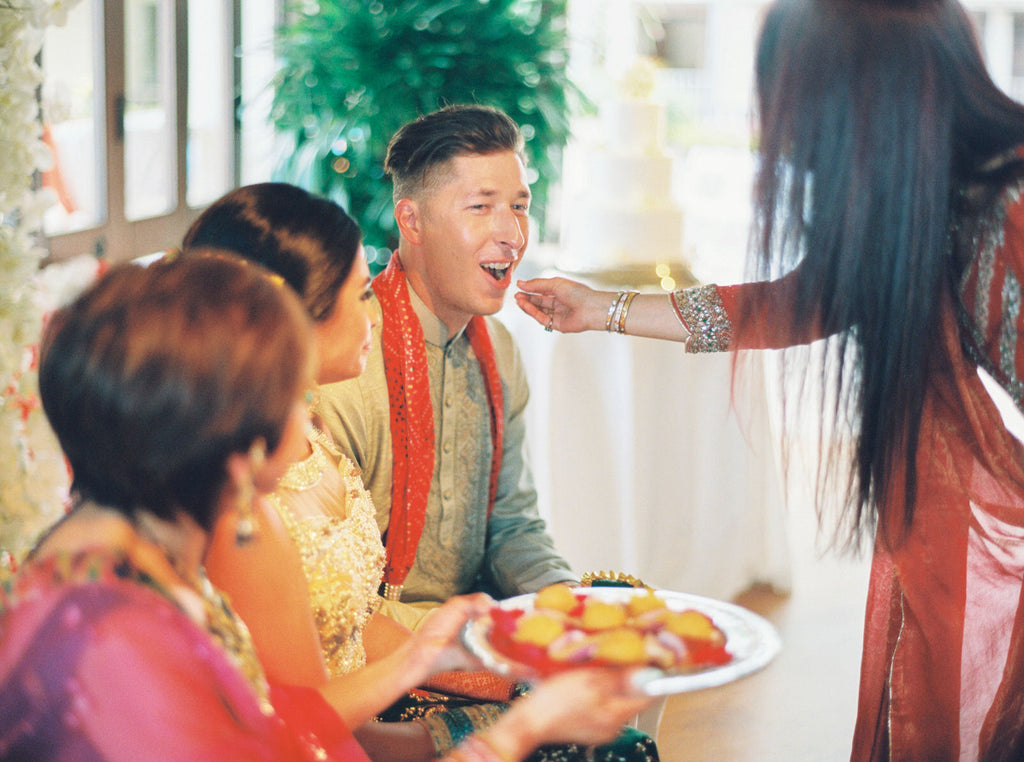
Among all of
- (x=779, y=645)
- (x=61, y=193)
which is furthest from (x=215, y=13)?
(x=779, y=645)

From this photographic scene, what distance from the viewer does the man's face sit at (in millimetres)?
2062

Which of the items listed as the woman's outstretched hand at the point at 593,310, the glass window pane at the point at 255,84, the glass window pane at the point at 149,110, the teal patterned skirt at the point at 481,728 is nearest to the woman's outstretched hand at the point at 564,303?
the woman's outstretched hand at the point at 593,310

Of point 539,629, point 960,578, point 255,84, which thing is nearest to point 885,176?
point 960,578

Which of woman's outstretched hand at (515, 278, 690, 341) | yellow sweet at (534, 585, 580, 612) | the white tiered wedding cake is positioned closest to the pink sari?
yellow sweet at (534, 585, 580, 612)

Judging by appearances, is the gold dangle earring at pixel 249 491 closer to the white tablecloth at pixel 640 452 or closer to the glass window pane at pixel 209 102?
the white tablecloth at pixel 640 452

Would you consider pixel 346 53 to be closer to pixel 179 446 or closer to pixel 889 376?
pixel 889 376

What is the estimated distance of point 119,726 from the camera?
2.90 ft

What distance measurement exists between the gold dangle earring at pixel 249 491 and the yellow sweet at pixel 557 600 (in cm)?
38

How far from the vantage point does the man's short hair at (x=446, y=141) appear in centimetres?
207

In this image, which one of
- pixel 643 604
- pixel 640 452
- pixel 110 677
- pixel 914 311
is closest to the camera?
pixel 110 677

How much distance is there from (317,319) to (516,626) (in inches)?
21.9

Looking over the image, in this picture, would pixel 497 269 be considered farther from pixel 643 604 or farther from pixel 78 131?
pixel 78 131

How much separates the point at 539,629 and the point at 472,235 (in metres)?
1.05

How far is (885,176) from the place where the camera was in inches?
57.9
